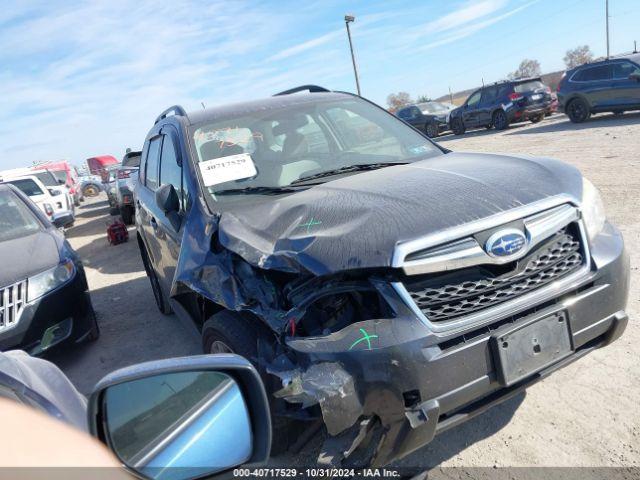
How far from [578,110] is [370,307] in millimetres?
15804

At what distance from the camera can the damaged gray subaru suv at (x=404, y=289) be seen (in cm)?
201

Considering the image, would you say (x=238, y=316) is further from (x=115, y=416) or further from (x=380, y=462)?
(x=115, y=416)

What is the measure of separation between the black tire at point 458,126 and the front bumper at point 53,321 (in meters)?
18.0

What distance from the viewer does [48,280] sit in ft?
14.8

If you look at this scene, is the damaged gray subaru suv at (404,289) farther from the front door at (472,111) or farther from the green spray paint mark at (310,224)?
the front door at (472,111)

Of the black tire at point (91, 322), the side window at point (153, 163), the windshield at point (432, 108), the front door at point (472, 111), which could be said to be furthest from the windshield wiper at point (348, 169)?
the windshield at point (432, 108)

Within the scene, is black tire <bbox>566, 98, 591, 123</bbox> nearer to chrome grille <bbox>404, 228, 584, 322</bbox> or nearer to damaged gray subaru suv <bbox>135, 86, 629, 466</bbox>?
damaged gray subaru suv <bbox>135, 86, 629, 466</bbox>

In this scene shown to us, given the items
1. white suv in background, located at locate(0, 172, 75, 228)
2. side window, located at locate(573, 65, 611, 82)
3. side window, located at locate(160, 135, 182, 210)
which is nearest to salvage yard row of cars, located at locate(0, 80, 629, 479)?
side window, located at locate(160, 135, 182, 210)

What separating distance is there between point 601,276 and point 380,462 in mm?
1318

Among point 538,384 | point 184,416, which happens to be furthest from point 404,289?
point 538,384

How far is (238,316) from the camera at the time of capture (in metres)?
2.67

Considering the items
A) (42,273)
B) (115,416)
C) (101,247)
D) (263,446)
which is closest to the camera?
(115,416)

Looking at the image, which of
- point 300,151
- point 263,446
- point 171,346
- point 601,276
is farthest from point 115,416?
point 171,346

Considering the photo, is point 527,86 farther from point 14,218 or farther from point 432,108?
point 14,218
